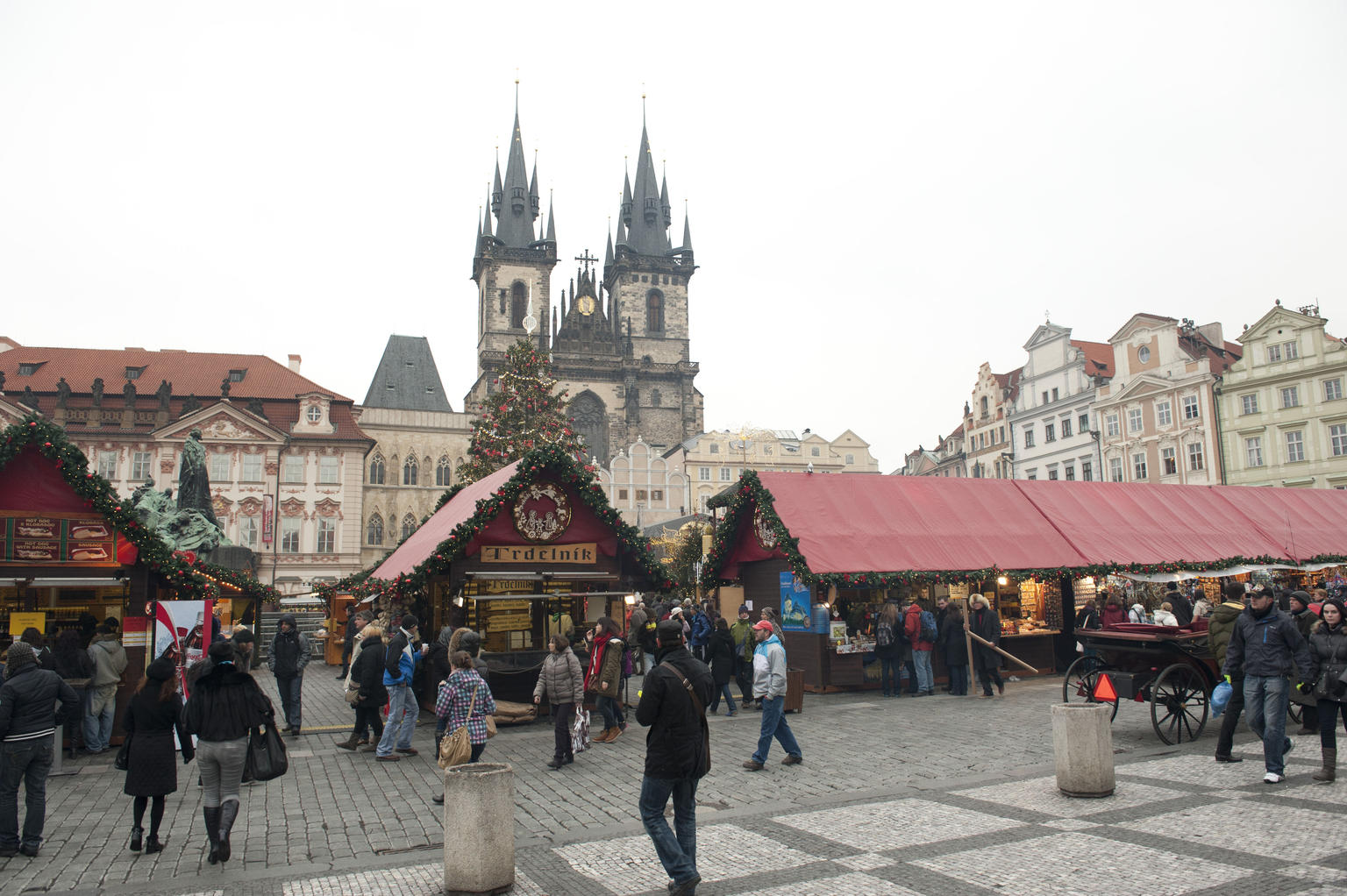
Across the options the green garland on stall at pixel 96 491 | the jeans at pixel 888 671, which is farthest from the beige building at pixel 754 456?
the green garland on stall at pixel 96 491

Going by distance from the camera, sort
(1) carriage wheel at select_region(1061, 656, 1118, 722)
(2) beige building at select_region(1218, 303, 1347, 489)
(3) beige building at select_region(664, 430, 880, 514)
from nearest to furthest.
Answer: (1) carriage wheel at select_region(1061, 656, 1118, 722) < (2) beige building at select_region(1218, 303, 1347, 489) < (3) beige building at select_region(664, 430, 880, 514)

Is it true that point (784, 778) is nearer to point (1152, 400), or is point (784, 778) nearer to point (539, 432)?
point (539, 432)

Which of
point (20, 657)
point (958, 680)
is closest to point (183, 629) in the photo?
point (20, 657)

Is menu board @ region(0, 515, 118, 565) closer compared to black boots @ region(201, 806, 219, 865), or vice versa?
black boots @ region(201, 806, 219, 865)

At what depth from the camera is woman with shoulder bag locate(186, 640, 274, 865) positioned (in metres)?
6.67

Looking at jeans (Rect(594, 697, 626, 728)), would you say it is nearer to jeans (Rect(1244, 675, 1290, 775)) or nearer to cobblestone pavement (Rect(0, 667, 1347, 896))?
cobblestone pavement (Rect(0, 667, 1347, 896))

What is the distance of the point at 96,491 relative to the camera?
11.7m

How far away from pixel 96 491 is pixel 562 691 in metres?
6.62

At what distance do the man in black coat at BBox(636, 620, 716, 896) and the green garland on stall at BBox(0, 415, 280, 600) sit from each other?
8855 millimetres

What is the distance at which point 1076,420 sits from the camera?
47.2m

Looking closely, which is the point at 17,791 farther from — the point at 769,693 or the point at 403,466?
the point at 403,466

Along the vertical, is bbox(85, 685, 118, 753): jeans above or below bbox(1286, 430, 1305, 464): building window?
below

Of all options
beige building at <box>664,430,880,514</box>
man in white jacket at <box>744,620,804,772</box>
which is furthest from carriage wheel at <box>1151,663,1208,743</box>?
beige building at <box>664,430,880,514</box>

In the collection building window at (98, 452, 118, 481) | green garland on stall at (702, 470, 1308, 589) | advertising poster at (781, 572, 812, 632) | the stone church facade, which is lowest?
advertising poster at (781, 572, 812, 632)
